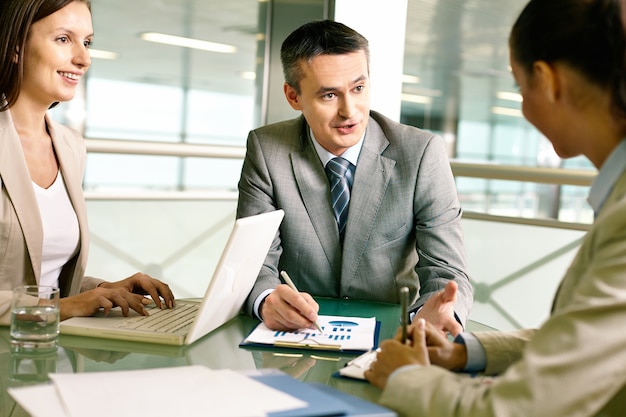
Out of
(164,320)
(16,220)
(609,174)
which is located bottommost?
(164,320)

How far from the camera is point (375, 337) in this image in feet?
5.07

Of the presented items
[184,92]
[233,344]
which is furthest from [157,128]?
[233,344]

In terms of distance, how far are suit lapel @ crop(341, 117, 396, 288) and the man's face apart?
3.5 inches

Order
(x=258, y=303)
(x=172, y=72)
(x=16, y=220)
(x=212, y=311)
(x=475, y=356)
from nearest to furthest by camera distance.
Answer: (x=475, y=356) → (x=212, y=311) → (x=258, y=303) → (x=16, y=220) → (x=172, y=72)

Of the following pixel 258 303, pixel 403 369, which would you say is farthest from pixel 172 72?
pixel 403 369

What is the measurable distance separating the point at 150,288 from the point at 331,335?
0.53m

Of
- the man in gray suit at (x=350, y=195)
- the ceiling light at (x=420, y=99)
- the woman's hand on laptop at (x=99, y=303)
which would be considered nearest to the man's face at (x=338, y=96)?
the man in gray suit at (x=350, y=195)

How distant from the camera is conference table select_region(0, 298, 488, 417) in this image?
123 cm

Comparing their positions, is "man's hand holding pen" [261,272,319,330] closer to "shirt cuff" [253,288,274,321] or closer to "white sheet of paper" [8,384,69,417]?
"shirt cuff" [253,288,274,321]

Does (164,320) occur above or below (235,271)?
below

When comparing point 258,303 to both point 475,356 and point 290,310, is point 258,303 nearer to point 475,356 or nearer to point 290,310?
point 290,310

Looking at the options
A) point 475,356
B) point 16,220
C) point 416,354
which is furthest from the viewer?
point 16,220

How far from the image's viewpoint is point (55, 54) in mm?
2148

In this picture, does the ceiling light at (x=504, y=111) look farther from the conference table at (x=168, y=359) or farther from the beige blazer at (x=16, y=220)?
the conference table at (x=168, y=359)
